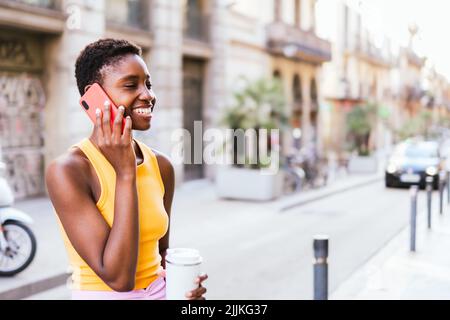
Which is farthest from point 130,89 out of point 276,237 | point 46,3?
point 46,3

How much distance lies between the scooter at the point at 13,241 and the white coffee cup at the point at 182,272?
523cm

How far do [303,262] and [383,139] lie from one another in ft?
121

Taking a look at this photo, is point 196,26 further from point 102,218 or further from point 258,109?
point 102,218

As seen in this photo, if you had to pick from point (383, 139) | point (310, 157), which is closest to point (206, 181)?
point (310, 157)

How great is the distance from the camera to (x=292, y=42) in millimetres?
23438

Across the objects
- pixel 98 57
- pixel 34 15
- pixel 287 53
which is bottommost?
pixel 98 57

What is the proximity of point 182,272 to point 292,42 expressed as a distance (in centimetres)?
2229

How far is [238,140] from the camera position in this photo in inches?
597

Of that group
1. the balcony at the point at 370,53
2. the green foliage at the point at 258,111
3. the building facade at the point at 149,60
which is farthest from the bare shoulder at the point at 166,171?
the balcony at the point at 370,53

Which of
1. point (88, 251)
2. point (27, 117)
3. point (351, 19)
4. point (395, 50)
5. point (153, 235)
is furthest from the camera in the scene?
point (395, 50)

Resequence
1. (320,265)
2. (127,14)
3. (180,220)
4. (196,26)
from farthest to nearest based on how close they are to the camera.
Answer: (196,26) < (127,14) < (180,220) < (320,265)

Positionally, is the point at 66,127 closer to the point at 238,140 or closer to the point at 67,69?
the point at 67,69

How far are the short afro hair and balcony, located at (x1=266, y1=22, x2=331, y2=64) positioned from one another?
21.5 metres

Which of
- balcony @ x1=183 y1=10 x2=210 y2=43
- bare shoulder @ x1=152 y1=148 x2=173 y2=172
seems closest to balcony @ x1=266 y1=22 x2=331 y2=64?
balcony @ x1=183 y1=10 x2=210 y2=43
